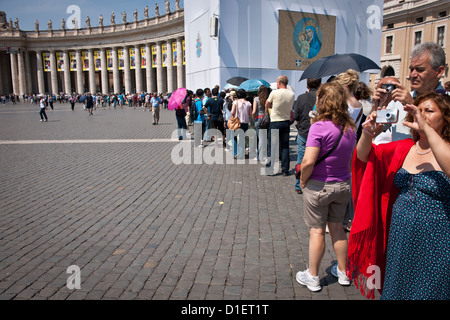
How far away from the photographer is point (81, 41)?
6300cm

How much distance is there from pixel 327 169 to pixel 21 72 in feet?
257

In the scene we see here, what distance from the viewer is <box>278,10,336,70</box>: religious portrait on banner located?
17.5 m

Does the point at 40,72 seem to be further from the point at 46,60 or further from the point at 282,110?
the point at 282,110

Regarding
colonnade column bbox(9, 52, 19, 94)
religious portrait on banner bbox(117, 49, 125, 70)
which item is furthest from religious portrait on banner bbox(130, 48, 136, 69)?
colonnade column bbox(9, 52, 19, 94)

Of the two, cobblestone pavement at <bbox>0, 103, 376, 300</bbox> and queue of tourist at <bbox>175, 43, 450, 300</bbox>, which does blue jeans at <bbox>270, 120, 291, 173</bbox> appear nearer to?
cobblestone pavement at <bbox>0, 103, 376, 300</bbox>

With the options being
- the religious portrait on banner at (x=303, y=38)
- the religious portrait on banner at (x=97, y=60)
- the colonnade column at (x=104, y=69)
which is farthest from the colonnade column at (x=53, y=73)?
the religious portrait on banner at (x=303, y=38)

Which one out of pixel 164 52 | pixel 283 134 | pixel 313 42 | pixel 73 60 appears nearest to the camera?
pixel 283 134

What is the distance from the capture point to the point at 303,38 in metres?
17.9

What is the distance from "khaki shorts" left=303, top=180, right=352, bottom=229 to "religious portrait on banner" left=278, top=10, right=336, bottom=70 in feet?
51.4

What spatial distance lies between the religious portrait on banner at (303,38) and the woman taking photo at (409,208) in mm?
16188

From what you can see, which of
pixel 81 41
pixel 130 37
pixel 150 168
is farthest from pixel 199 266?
pixel 81 41

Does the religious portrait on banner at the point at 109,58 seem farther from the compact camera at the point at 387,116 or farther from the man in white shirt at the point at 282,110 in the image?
the compact camera at the point at 387,116

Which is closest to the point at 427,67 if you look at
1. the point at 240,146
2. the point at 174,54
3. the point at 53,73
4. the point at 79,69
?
the point at 240,146
